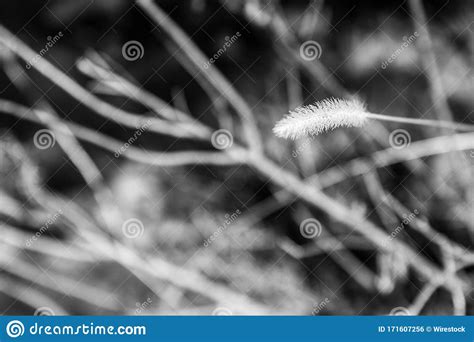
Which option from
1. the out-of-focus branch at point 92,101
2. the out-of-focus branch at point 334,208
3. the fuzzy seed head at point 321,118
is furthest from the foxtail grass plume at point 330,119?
the out-of-focus branch at point 92,101

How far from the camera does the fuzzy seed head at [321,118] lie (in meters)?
1.65

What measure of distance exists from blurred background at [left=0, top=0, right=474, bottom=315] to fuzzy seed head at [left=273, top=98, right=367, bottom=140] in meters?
0.03

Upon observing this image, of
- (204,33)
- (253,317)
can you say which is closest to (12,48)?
(204,33)

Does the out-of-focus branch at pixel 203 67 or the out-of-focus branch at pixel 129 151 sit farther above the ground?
the out-of-focus branch at pixel 203 67

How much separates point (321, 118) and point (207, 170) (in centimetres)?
40

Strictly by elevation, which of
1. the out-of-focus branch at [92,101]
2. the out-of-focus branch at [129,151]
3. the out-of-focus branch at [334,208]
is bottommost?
the out-of-focus branch at [334,208]

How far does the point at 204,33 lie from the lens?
1.73m

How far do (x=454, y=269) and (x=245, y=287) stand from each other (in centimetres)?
68

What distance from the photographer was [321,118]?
165 centimetres

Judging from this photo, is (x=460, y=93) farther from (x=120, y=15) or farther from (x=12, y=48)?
(x=12, y=48)

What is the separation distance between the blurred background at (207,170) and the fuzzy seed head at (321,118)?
1.4 inches

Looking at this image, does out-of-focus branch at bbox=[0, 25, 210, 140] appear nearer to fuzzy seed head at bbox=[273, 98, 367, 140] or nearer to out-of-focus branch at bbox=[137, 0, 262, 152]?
out-of-focus branch at bbox=[137, 0, 262, 152]

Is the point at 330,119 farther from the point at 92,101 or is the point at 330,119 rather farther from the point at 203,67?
the point at 92,101

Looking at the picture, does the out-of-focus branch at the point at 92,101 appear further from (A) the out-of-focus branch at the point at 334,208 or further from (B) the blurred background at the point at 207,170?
(A) the out-of-focus branch at the point at 334,208
